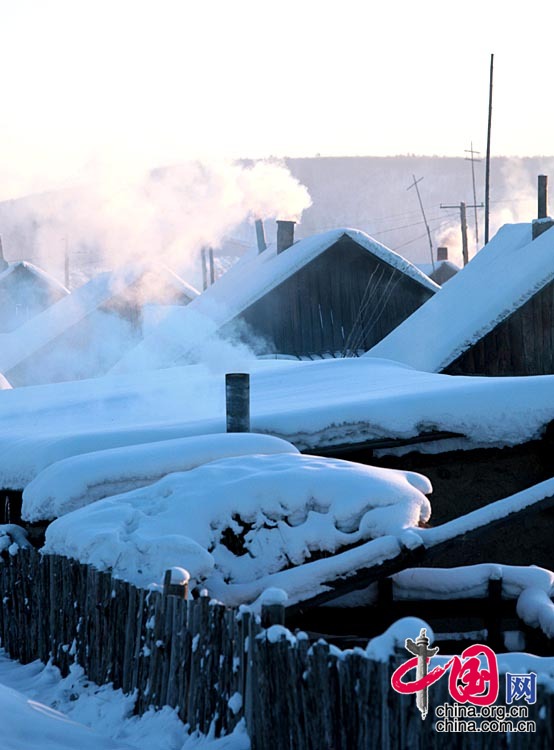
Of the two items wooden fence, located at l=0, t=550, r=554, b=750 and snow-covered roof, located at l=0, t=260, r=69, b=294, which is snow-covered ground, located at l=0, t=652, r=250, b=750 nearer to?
wooden fence, located at l=0, t=550, r=554, b=750

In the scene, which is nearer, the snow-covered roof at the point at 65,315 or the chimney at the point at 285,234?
the chimney at the point at 285,234

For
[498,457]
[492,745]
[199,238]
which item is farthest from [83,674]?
[199,238]

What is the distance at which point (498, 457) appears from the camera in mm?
10219

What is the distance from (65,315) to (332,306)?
1100cm

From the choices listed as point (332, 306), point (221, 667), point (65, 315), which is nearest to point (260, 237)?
point (65, 315)

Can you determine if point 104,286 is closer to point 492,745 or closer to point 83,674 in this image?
point 83,674

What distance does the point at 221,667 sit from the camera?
562 cm

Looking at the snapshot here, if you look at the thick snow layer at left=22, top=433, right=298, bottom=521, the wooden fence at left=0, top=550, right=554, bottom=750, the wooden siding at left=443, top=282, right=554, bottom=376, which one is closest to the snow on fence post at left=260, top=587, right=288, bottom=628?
the wooden fence at left=0, top=550, right=554, bottom=750

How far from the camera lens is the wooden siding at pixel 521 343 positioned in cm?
1733

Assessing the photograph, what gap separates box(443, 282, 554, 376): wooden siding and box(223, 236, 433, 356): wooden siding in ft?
27.5

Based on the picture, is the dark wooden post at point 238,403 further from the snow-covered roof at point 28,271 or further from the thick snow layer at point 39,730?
the snow-covered roof at point 28,271

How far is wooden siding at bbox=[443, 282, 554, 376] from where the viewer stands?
17328 mm

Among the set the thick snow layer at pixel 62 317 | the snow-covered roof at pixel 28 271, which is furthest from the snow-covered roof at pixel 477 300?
the snow-covered roof at pixel 28 271

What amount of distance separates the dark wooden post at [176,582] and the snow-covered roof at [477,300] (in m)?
11.0
